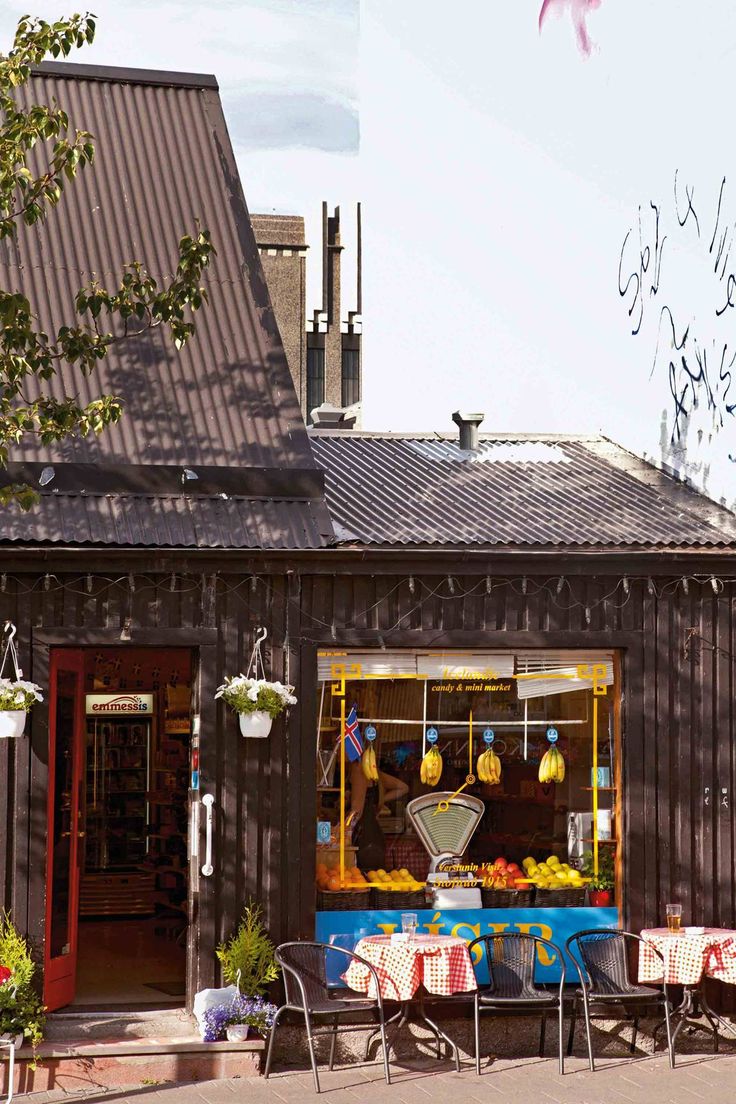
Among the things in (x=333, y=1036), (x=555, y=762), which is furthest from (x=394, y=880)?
(x=555, y=762)

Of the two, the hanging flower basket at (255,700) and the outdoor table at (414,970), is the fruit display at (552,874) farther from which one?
the hanging flower basket at (255,700)

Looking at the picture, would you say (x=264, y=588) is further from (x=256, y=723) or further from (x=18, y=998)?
(x=18, y=998)

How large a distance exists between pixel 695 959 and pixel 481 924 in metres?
1.64

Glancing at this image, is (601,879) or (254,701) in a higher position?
(254,701)

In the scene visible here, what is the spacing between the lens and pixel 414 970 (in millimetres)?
10039

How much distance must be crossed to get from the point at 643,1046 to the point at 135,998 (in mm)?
3960

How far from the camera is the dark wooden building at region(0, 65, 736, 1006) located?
10500mm

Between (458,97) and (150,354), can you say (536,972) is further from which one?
(458,97)

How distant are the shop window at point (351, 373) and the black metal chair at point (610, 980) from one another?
42.9 meters

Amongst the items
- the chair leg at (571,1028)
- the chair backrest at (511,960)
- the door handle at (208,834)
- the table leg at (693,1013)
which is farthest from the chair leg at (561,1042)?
the door handle at (208,834)

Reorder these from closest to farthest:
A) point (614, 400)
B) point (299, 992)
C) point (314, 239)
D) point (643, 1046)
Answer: point (299, 992) → point (643, 1046) → point (614, 400) → point (314, 239)

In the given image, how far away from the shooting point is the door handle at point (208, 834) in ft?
34.3

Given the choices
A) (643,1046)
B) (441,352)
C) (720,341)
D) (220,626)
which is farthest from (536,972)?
(441,352)

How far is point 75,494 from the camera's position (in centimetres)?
1076
